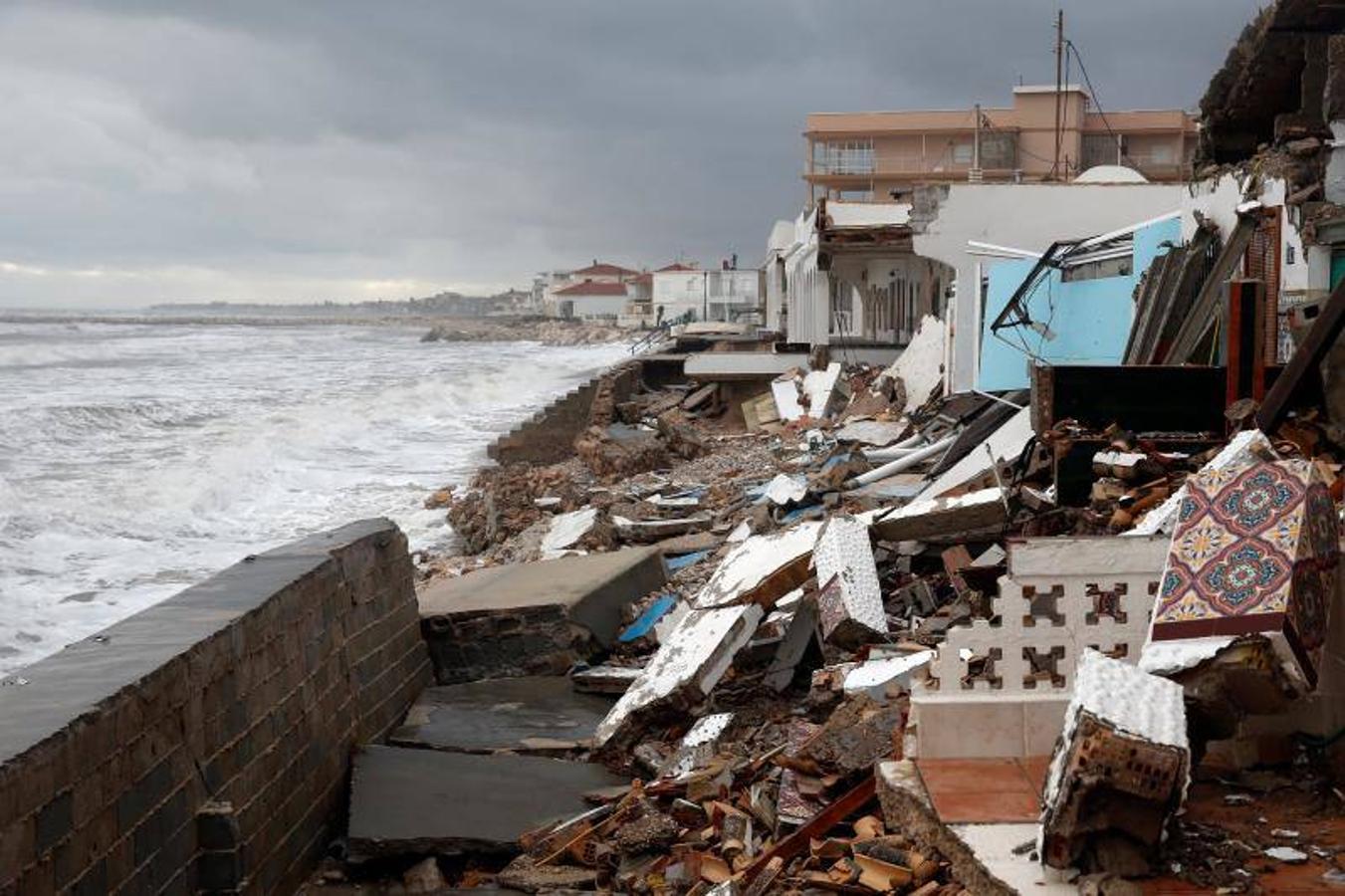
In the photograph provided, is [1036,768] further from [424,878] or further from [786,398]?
[786,398]

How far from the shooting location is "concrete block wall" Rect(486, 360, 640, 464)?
83.9 feet

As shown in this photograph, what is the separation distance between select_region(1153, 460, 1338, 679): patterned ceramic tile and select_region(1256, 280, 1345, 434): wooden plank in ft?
2.93

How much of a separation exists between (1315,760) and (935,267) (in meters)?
25.2

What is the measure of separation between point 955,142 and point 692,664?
199 feet

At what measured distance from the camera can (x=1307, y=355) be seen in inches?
198

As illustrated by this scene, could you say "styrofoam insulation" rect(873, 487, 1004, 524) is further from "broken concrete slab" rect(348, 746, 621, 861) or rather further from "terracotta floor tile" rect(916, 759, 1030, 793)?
"terracotta floor tile" rect(916, 759, 1030, 793)

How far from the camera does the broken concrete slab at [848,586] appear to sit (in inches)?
269

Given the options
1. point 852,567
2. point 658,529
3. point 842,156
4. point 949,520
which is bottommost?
point 658,529

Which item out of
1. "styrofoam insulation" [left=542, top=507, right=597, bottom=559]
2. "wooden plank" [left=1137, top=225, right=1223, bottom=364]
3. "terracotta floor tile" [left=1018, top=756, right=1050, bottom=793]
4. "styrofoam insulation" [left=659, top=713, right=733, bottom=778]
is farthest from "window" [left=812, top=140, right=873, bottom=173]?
"terracotta floor tile" [left=1018, top=756, right=1050, bottom=793]

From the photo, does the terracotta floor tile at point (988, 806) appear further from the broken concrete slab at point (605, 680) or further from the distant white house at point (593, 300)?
the distant white house at point (593, 300)

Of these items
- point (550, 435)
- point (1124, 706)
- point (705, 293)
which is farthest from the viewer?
point (705, 293)

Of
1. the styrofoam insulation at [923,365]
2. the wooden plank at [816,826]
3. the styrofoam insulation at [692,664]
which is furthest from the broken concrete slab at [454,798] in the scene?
the styrofoam insulation at [923,365]

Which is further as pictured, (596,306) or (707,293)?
(596,306)

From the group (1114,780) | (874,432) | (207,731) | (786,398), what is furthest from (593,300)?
(1114,780)
